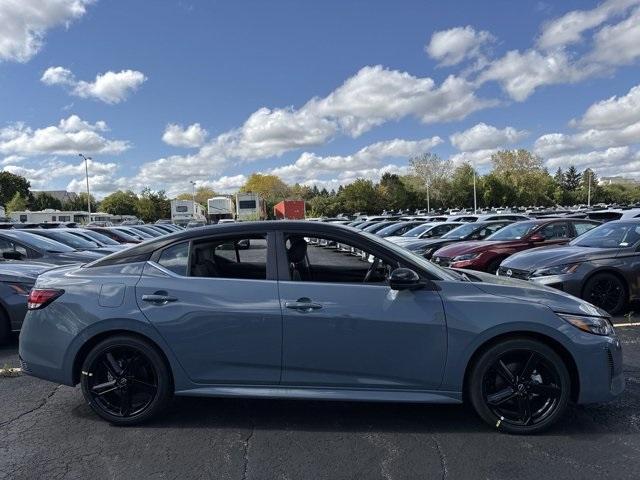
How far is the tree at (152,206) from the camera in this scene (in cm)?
10438

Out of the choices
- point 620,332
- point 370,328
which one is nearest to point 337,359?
point 370,328

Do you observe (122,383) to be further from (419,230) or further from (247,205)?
(247,205)

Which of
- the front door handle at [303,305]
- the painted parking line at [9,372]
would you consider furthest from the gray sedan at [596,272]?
the painted parking line at [9,372]

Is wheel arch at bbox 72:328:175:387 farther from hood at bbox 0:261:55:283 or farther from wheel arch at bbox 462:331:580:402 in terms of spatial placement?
hood at bbox 0:261:55:283

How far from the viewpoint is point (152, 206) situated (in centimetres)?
10588

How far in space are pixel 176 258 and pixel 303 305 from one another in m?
1.13

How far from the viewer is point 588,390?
3754mm

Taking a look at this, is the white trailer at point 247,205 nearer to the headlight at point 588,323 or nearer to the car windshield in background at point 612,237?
the car windshield in background at point 612,237

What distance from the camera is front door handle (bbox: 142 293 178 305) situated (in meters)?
3.96

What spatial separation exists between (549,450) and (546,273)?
14.5 feet

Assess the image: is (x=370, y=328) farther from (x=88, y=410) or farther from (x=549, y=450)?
(x=88, y=410)

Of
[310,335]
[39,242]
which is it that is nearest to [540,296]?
[310,335]

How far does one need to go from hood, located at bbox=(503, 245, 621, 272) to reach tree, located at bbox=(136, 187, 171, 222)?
10301 centimetres

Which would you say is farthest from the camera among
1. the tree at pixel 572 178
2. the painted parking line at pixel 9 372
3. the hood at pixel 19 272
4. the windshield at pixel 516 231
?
the tree at pixel 572 178
